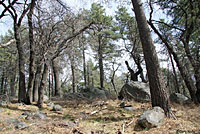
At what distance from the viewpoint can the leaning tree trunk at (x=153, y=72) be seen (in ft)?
14.6

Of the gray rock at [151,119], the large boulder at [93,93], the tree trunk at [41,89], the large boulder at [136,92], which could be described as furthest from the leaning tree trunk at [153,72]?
the large boulder at [93,93]

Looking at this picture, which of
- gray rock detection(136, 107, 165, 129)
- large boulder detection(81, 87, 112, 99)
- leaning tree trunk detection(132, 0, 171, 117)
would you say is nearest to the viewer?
gray rock detection(136, 107, 165, 129)

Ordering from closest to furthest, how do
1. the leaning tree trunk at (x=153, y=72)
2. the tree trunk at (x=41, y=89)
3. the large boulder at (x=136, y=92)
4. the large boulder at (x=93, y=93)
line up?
the leaning tree trunk at (x=153, y=72) → the tree trunk at (x=41, y=89) → the large boulder at (x=136, y=92) → the large boulder at (x=93, y=93)

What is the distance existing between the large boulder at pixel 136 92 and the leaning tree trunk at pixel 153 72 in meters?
2.74

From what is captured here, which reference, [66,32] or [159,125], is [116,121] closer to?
[159,125]

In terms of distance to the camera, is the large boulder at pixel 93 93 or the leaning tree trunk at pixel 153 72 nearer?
the leaning tree trunk at pixel 153 72

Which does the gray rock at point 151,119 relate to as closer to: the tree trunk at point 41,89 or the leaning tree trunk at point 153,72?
the leaning tree trunk at point 153,72

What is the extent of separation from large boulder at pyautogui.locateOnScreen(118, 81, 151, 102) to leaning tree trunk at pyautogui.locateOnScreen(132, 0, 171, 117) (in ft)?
8.99

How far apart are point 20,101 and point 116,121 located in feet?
16.8

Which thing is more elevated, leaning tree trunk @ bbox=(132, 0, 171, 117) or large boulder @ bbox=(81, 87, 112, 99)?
leaning tree trunk @ bbox=(132, 0, 171, 117)

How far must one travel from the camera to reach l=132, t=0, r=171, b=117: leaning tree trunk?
14.6ft

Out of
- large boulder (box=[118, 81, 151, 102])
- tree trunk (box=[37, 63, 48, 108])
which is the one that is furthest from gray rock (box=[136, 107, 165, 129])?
tree trunk (box=[37, 63, 48, 108])

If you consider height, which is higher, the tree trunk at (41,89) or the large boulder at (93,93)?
the tree trunk at (41,89)

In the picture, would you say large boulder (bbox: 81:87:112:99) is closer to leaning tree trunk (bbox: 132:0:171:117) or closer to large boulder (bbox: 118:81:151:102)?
large boulder (bbox: 118:81:151:102)
